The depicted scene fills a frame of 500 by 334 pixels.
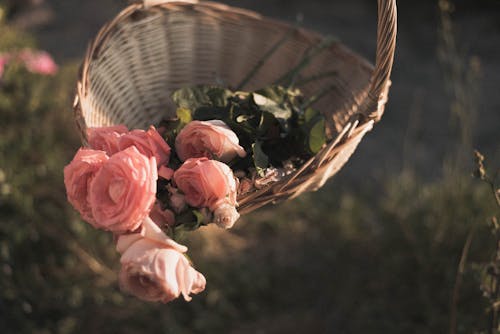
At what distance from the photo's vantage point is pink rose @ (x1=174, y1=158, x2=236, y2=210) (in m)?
0.82

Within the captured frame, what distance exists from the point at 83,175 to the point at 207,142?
0.21 metres

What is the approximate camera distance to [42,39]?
3342mm

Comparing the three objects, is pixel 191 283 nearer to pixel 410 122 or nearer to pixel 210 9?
pixel 210 9

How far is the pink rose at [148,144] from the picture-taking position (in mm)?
862

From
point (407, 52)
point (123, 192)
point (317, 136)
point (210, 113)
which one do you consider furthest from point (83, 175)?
point (407, 52)

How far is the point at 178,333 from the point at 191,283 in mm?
966

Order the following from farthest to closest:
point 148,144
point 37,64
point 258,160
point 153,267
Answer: point 37,64, point 258,160, point 148,144, point 153,267

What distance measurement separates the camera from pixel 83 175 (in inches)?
31.7

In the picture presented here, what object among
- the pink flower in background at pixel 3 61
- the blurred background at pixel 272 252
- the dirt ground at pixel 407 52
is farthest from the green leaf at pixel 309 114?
the pink flower in background at pixel 3 61

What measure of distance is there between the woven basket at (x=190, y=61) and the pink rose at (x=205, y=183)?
278 millimetres

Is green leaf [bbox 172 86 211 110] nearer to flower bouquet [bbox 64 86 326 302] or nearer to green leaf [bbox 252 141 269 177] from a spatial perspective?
flower bouquet [bbox 64 86 326 302]

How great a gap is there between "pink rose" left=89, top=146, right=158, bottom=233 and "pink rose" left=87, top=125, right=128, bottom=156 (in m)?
0.10

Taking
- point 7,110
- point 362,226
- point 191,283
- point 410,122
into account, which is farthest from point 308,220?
point 191,283

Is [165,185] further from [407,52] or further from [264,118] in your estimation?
[407,52]
